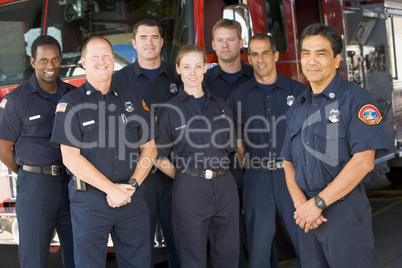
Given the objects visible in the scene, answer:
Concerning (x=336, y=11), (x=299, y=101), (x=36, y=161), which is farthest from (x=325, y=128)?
(x=336, y=11)

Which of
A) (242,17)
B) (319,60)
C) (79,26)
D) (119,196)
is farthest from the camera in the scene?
(79,26)

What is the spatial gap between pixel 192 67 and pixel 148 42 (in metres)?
0.58

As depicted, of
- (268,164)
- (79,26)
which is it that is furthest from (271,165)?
(79,26)

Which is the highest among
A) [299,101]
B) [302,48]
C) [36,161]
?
[302,48]

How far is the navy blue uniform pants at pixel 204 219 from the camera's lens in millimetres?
3916

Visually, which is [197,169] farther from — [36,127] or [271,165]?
[36,127]

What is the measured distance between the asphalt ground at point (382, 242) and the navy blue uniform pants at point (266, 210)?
3.67 feet

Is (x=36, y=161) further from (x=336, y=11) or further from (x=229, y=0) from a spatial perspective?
(x=336, y=11)

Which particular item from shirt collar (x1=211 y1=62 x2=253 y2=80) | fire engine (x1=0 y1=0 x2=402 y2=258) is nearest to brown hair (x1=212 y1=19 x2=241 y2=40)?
fire engine (x1=0 y1=0 x2=402 y2=258)

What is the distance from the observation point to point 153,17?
4883mm

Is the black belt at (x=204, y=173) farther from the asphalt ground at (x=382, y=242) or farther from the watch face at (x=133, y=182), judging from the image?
the asphalt ground at (x=382, y=242)

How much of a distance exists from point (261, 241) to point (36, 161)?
67.5 inches

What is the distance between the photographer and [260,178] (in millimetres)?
4273

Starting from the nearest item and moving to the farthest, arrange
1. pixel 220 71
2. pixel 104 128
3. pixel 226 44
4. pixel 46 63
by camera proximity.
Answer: pixel 104 128 → pixel 46 63 → pixel 226 44 → pixel 220 71
